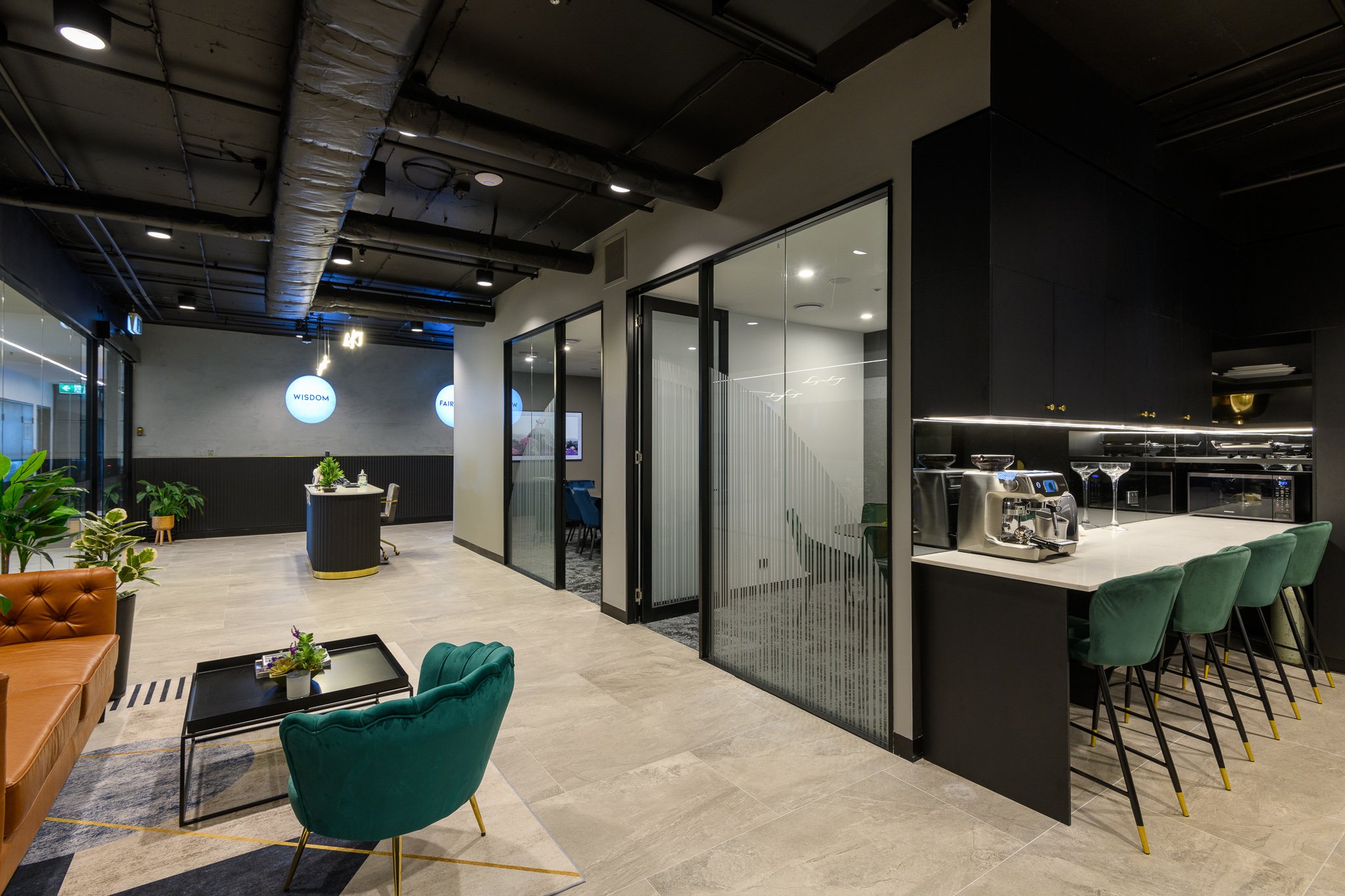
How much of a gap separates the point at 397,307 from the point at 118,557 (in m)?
4.54

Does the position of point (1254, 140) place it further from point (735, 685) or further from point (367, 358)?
point (367, 358)

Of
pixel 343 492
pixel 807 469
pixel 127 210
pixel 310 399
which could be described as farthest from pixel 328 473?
pixel 807 469

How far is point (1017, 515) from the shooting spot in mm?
2945

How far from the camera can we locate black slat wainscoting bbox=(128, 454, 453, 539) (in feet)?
33.6

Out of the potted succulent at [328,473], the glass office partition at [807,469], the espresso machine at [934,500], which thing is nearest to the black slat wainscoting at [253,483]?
the potted succulent at [328,473]

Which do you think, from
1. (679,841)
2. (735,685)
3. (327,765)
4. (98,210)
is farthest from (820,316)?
(98,210)

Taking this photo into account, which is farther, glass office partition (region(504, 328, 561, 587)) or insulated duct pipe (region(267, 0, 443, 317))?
glass office partition (region(504, 328, 561, 587))

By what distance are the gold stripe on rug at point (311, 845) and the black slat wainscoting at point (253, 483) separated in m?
9.49

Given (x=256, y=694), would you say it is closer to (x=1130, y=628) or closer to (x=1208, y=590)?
(x=1130, y=628)

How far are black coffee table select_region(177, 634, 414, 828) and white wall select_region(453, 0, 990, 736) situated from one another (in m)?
2.40

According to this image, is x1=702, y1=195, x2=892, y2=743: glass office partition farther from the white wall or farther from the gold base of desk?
the gold base of desk

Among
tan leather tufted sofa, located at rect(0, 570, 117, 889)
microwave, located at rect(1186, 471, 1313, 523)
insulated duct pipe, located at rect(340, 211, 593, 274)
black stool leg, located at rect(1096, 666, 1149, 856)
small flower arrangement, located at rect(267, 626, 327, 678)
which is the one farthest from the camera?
insulated duct pipe, located at rect(340, 211, 593, 274)

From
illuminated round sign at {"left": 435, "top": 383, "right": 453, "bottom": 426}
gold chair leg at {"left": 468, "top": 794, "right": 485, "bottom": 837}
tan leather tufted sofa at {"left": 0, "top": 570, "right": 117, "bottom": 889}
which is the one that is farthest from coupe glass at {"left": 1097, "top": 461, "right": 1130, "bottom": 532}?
illuminated round sign at {"left": 435, "top": 383, "right": 453, "bottom": 426}

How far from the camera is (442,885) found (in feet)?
6.96
